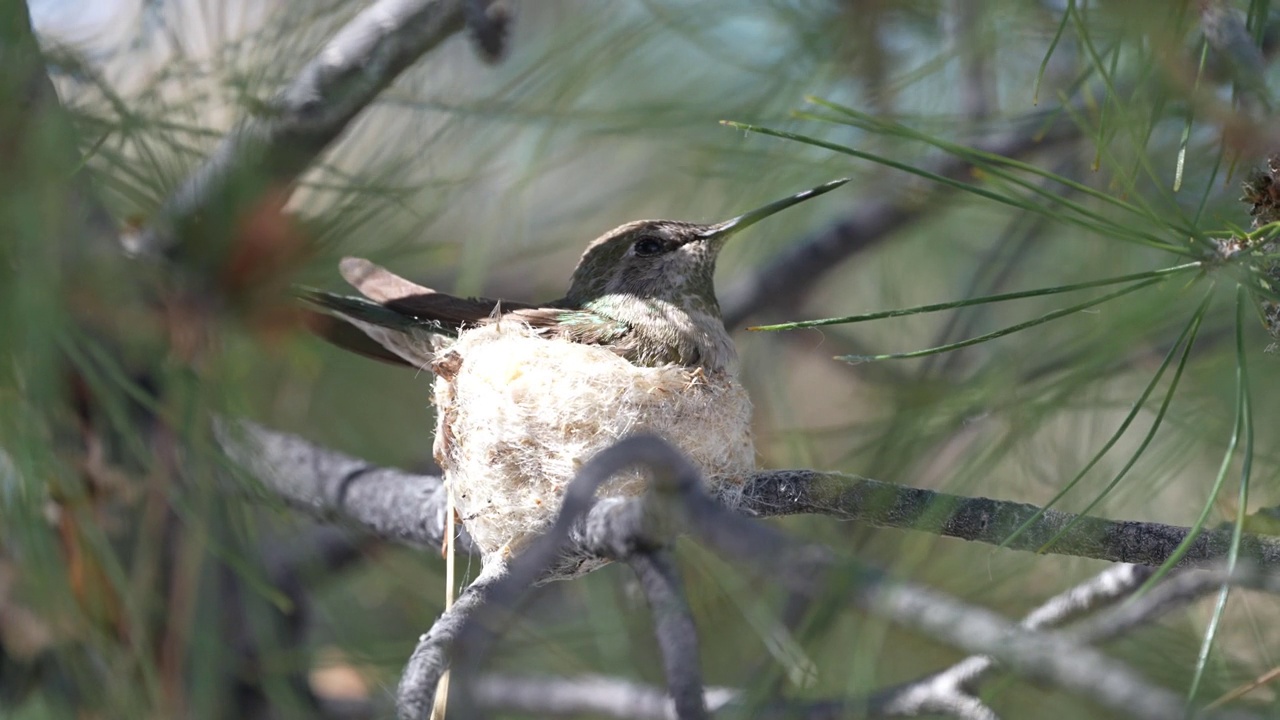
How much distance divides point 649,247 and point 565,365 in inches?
26.0

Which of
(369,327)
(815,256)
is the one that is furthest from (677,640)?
(815,256)

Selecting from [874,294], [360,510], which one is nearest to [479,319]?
[360,510]

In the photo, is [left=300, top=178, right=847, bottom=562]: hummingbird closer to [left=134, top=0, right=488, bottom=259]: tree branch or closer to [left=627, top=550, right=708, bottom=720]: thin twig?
[left=134, top=0, right=488, bottom=259]: tree branch

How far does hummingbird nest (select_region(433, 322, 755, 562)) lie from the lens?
192 centimetres

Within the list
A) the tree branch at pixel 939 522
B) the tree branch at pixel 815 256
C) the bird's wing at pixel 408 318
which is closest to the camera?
the tree branch at pixel 939 522

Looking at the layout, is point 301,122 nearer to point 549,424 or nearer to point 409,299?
point 409,299

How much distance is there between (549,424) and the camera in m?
2.06

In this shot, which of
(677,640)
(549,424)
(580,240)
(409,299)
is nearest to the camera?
(677,640)

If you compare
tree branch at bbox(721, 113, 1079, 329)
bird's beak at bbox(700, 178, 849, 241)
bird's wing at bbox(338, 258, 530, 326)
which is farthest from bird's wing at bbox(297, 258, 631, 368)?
tree branch at bbox(721, 113, 1079, 329)

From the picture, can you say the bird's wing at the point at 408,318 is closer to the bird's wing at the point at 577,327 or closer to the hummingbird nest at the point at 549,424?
the bird's wing at the point at 577,327

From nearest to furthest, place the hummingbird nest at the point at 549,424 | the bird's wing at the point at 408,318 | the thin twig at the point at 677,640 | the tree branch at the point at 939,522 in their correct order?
the thin twig at the point at 677,640 → the tree branch at the point at 939,522 → the hummingbird nest at the point at 549,424 → the bird's wing at the point at 408,318

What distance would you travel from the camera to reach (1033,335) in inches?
91.4

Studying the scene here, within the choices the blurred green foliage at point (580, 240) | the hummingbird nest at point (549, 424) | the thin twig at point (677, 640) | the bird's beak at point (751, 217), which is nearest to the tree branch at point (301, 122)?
the blurred green foliage at point (580, 240)

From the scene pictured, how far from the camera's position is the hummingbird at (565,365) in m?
1.99
